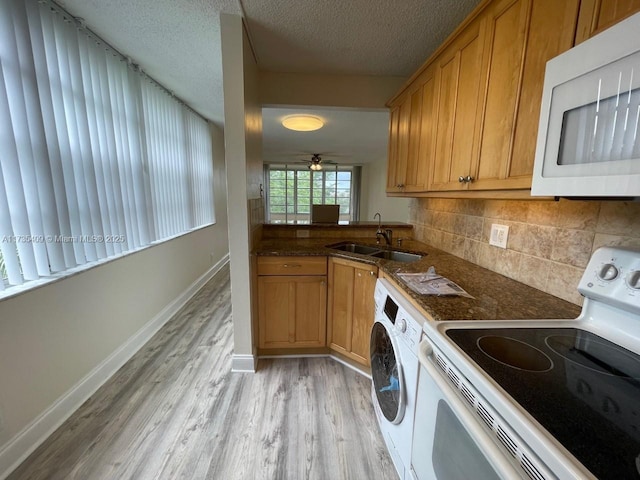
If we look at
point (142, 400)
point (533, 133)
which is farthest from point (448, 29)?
point (142, 400)

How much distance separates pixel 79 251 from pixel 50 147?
666mm

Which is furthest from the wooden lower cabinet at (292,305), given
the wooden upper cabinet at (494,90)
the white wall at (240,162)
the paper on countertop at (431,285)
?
the wooden upper cabinet at (494,90)

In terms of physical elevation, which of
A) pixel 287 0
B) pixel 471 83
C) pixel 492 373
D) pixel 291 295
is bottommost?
pixel 291 295

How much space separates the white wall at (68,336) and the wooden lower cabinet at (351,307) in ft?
5.58

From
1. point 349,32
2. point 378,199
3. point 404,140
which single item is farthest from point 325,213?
point 378,199

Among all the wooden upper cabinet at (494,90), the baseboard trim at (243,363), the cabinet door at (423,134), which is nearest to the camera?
the wooden upper cabinet at (494,90)

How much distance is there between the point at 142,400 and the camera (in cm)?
179

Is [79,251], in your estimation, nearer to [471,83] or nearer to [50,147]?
[50,147]

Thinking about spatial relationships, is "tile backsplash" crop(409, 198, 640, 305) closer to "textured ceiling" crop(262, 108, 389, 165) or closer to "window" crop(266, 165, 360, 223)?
"textured ceiling" crop(262, 108, 389, 165)

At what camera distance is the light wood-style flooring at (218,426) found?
53.0 inches

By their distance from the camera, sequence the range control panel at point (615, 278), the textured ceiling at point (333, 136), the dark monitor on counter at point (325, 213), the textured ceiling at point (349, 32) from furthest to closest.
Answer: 1. the textured ceiling at point (333, 136)
2. the dark monitor on counter at point (325, 213)
3. the textured ceiling at point (349, 32)
4. the range control panel at point (615, 278)

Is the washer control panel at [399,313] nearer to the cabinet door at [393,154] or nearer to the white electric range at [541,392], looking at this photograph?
the white electric range at [541,392]

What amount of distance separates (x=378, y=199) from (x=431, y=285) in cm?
665

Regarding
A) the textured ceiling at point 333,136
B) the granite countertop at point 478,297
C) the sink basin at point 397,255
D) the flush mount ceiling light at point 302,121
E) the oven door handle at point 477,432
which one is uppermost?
the textured ceiling at point 333,136
